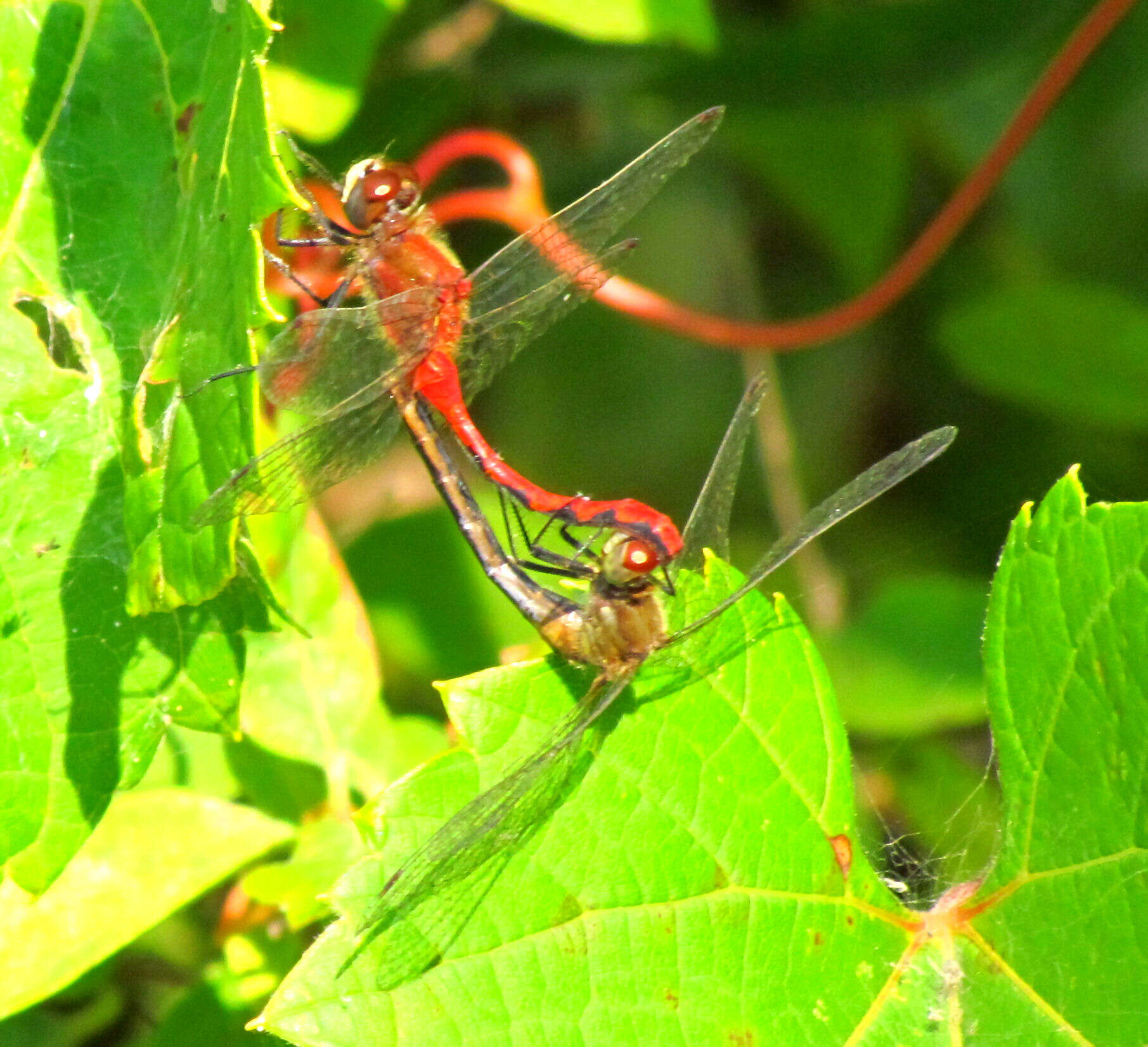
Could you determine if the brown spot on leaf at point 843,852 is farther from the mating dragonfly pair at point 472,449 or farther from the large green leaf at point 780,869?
the mating dragonfly pair at point 472,449

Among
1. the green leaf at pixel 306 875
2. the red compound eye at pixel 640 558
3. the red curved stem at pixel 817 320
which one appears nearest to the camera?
the red compound eye at pixel 640 558

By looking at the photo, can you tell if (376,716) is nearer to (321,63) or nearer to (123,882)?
(123,882)

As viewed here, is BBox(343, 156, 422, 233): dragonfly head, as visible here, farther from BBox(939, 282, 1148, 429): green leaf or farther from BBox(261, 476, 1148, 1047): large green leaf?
BBox(939, 282, 1148, 429): green leaf

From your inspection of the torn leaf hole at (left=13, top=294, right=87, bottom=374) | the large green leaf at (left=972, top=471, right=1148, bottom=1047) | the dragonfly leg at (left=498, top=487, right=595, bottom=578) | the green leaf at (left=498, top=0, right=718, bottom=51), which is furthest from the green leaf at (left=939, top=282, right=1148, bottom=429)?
the torn leaf hole at (left=13, top=294, right=87, bottom=374)

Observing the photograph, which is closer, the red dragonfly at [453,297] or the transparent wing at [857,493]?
the transparent wing at [857,493]

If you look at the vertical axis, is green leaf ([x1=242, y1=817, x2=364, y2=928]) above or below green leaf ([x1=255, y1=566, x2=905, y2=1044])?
below

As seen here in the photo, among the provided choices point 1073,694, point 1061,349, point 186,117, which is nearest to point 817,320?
point 1061,349

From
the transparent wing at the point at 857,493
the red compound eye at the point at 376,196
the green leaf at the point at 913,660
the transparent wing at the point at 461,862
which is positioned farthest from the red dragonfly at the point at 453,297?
the green leaf at the point at 913,660
